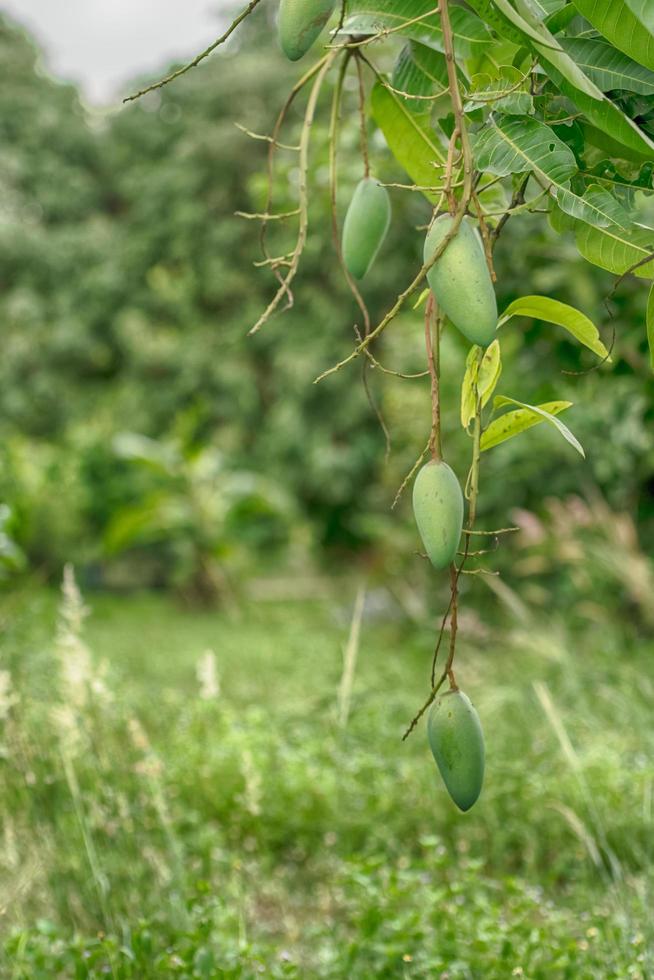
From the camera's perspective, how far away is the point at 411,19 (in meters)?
0.66

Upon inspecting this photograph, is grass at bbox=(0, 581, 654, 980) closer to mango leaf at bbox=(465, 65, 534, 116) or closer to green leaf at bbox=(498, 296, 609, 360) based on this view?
green leaf at bbox=(498, 296, 609, 360)

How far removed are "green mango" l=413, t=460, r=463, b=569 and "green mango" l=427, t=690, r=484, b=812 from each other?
9 cm

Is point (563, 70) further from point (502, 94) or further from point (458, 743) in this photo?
point (458, 743)

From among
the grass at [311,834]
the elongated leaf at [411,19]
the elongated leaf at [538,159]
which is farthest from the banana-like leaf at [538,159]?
the grass at [311,834]

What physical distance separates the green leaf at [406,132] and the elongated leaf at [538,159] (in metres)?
0.15

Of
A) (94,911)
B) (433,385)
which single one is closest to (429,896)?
(94,911)

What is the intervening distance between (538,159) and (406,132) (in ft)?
0.63

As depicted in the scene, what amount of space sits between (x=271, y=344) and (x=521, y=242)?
7.51 meters

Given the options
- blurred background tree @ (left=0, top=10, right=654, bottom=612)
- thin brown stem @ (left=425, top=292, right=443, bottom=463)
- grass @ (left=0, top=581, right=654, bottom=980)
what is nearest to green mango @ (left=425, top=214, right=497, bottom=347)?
thin brown stem @ (left=425, top=292, right=443, bottom=463)

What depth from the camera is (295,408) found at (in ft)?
28.0

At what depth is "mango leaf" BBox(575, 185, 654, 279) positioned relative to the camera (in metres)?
0.60

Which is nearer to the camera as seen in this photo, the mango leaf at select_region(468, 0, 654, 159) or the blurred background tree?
the mango leaf at select_region(468, 0, 654, 159)

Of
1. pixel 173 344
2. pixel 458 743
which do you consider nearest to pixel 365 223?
pixel 458 743

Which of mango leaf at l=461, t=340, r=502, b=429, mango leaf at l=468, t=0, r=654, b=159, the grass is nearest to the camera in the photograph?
mango leaf at l=468, t=0, r=654, b=159
